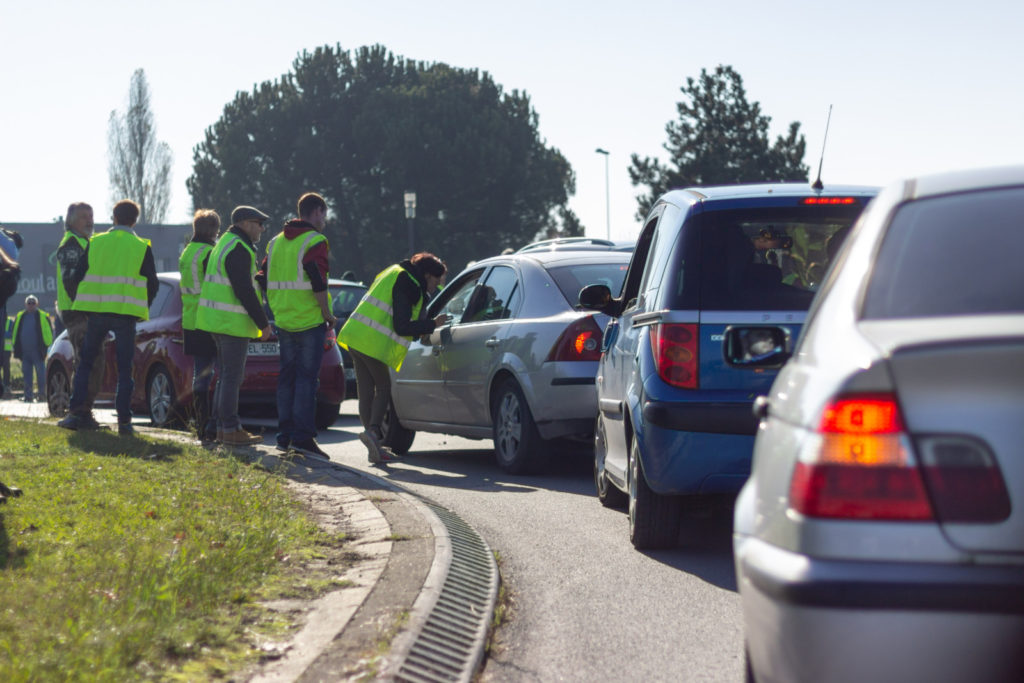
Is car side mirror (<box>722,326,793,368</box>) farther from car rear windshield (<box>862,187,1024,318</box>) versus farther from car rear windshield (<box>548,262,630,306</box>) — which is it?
car rear windshield (<box>548,262,630,306</box>)

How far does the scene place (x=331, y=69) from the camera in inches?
2625

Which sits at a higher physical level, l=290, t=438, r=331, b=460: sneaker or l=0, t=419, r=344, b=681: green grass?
l=0, t=419, r=344, b=681: green grass

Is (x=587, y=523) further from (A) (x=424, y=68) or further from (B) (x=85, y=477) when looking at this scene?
(A) (x=424, y=68)

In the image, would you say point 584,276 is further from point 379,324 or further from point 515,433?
point 379,324

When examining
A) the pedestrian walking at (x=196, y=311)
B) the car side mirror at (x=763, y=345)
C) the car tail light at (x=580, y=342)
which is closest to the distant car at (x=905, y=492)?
the car side mirror at (x=763, y=345)

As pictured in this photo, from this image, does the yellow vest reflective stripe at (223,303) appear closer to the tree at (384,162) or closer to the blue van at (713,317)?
the blue van at (713,317)

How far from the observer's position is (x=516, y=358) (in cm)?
944

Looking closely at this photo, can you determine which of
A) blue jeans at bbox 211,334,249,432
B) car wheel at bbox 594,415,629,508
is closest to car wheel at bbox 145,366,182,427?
blue jeans at bbox 211,334,249,432

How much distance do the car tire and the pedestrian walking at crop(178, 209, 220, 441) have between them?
2643 millimetres

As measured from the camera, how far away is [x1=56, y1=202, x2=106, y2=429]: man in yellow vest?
38.4 feet

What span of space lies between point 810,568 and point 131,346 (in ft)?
31.6

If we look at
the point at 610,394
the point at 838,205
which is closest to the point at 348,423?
the point at 610,394

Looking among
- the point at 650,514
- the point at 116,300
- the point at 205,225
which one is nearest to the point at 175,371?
the point at 116,300

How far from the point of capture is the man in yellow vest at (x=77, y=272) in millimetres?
11711
